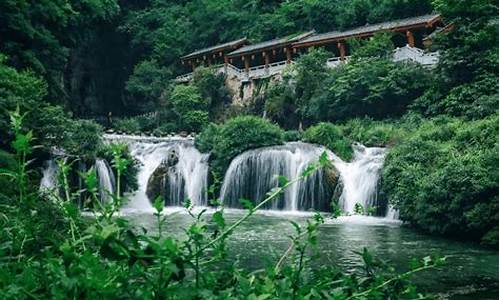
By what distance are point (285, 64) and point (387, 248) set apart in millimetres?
21670

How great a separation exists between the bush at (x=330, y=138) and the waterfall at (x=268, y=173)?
1.52 feet

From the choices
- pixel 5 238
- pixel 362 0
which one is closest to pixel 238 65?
pixel 362 0

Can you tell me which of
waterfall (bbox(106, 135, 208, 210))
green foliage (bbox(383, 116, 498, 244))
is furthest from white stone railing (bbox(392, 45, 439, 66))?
waterfall (bbox(106, 135, 208, 210))

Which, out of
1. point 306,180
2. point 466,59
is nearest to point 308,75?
point 466,59

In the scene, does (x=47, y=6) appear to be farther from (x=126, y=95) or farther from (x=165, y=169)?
(x=126, y=95)

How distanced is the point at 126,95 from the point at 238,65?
7383 millimetres

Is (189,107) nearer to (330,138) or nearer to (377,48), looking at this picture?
(377,48)

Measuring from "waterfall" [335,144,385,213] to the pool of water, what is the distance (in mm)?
1201

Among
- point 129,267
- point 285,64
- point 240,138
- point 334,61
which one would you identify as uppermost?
point 285,64

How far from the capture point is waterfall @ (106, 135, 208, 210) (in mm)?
22703

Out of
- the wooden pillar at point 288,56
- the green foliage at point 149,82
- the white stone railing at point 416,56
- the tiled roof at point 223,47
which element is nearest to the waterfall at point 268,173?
the white stone railing at point 416,56

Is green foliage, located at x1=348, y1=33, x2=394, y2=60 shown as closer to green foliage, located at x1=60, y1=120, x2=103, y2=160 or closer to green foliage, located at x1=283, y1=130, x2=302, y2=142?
green foliage, located at x1=283, y1=130, x2=302, y2=142

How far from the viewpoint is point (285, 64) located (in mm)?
32594

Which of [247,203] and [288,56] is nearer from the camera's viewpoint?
[247,203]
